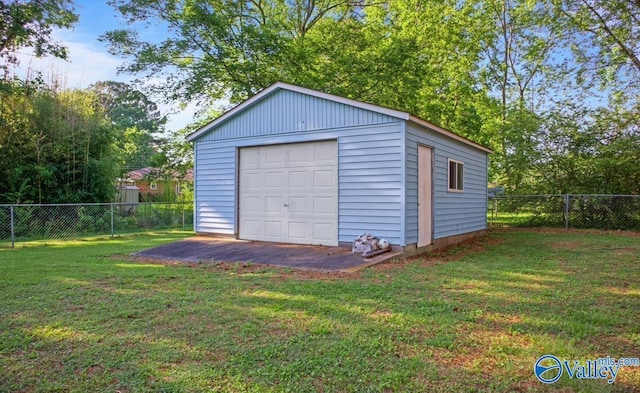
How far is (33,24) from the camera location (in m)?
13.1

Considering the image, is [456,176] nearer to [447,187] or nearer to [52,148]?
[447,187]

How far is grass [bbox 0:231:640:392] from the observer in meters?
2.52

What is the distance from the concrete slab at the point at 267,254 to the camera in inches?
258

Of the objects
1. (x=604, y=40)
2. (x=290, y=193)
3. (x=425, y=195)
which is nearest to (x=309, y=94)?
(x=290, y=193)

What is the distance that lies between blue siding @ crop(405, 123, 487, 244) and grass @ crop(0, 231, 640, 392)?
183cm

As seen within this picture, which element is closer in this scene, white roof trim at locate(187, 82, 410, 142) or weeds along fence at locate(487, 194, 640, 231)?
white roof trim at locate(187, 82, 410, 142)

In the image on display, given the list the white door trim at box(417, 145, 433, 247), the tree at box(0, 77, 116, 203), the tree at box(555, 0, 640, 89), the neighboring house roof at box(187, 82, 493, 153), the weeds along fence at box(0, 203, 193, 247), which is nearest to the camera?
the neighboring house roof at box(187, 82, 493, 153)

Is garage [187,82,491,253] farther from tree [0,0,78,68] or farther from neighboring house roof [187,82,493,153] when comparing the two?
tree [0,0,78,68]

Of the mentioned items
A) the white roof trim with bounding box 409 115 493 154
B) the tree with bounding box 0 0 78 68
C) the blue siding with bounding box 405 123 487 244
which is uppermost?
the tree with bounding box 0 0 78 68

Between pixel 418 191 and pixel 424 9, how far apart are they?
14399 mm

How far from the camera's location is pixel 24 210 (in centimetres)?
1059

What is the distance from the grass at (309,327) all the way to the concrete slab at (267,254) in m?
0.50

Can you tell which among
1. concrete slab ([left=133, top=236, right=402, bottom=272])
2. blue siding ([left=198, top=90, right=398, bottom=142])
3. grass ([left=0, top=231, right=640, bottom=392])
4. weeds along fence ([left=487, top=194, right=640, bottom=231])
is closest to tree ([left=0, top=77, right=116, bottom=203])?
blue siding ([left=198, top=90, right=398, bottom=142])

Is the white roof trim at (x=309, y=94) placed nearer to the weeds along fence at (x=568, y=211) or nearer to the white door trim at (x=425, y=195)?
the white door trim at (x=425, y=195)
